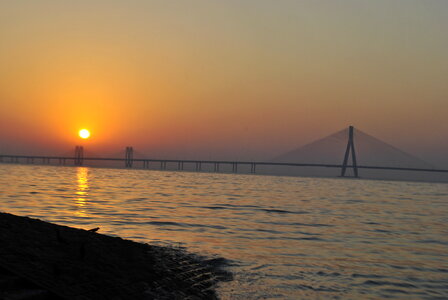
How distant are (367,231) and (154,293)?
16.3 metres

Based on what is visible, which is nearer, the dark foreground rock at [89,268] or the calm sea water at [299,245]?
the dark foreground rock at [89,268]

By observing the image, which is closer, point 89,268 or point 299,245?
point 89,268

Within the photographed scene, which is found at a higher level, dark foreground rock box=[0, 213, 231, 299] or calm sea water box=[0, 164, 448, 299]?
dark foreground rock box=[0, 213, 231, 299]

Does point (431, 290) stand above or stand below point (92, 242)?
below

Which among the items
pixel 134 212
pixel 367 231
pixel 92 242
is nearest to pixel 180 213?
pixel 134 212

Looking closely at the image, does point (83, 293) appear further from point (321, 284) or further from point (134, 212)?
point (134, 212)

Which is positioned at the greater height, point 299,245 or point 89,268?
point 89,268

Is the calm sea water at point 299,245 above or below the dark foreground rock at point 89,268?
below

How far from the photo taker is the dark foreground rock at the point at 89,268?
7.40m

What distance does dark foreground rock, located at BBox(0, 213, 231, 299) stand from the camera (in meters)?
7.40

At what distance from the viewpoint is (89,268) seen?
29.8ft

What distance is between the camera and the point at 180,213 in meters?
26.8

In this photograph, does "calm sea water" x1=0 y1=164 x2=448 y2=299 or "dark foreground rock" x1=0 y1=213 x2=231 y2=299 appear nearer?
"dark foreground rock" x1=0 y1=213 x2=231 y2=299

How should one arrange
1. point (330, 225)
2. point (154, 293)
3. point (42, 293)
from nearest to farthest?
point (42, 293) → point (154, 293) → point (330, 225)
